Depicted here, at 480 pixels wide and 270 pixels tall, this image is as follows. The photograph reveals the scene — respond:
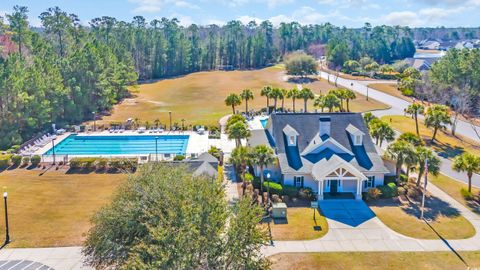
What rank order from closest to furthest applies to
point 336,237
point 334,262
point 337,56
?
1. point 334,262
2. point 336,237
3. point 337,56

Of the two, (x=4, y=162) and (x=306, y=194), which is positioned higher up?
(x=4, y=162)

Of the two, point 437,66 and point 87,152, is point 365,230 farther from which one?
point 437,66

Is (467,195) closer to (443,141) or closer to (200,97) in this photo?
(443,141)

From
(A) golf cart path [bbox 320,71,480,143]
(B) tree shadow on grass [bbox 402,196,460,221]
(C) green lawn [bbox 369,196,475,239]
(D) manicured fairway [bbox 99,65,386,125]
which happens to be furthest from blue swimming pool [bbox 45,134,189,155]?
(A) golf cart path [bbox 320,71,480,143]

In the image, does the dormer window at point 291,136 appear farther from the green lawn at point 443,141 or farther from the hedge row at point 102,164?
the green lawn at point 443,141

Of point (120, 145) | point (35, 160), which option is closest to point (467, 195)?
point (120, 145)

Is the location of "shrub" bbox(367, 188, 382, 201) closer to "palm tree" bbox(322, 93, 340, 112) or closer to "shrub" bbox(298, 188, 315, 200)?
"shrub" bbox(298, 188, 315, 200)

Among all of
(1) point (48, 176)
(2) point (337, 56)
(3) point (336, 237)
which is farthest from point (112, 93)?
(2) point (337, 56)

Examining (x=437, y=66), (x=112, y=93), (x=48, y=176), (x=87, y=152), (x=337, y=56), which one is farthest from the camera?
(x=337, y=56)
